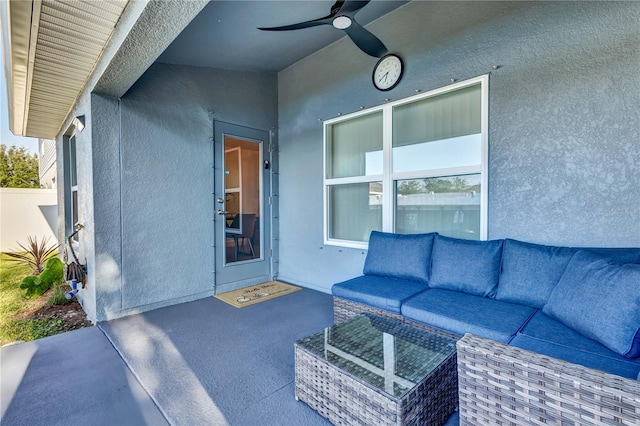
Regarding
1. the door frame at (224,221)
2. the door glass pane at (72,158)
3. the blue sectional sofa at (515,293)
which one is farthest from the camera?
the door glass pane at (72,158)

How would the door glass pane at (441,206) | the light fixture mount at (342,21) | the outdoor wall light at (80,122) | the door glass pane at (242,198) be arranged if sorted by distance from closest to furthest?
the light fixture mount at (342,21), the door glass pane at (441,206), the outdoor wall light at (80,122), the door glass pane at (242,198)

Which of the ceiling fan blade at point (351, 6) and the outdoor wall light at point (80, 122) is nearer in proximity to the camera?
the ceiling fan blade at point (351, 6)

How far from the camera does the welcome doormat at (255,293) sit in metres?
3.47

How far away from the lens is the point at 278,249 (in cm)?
448

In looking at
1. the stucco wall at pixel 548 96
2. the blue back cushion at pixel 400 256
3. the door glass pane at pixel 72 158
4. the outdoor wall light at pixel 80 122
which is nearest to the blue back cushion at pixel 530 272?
the stucco wall at pixel 548 96

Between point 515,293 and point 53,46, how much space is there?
3934mm

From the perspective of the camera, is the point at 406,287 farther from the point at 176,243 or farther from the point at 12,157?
the point at 12,157

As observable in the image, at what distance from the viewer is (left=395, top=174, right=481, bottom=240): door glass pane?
2.68 meters

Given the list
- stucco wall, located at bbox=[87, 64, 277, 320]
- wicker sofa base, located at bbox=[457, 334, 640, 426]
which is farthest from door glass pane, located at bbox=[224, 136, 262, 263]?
wicker sofa base, located at bbox=[457, 334, 640, 426]

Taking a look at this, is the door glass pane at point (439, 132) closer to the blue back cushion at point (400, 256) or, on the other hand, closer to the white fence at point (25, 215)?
the blue back cushion at point (400, 256)

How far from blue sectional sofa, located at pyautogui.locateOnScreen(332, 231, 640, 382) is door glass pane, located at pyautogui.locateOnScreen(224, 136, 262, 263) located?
1.96 meters

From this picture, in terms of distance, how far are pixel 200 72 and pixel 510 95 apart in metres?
3.38

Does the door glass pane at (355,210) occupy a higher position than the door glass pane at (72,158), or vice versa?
the door glass pane at (72,158)

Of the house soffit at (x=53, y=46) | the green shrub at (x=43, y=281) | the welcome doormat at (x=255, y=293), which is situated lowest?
the welcome doormat at (x=255, y=293)
